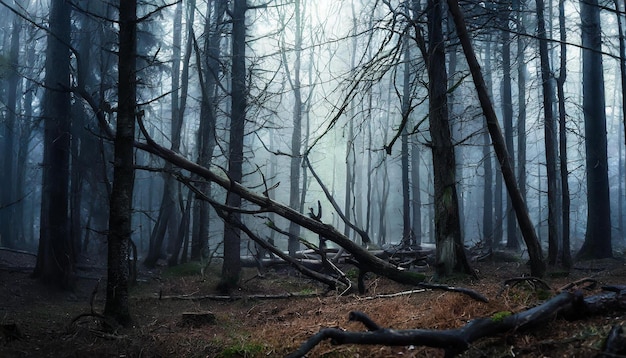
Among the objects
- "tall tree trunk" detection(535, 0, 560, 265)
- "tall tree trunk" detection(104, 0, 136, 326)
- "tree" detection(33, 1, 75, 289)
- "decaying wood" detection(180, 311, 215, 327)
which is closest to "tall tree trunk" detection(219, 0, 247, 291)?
"tree" detection(33, 1, 75, 289)

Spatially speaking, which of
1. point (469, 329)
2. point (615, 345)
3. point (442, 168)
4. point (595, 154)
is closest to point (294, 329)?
point (469, 329)

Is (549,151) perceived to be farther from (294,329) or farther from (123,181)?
(123,181)

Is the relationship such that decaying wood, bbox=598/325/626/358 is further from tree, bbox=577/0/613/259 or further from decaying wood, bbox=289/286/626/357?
tree, bbox=577/0/613/259

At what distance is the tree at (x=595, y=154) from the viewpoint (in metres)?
15.3

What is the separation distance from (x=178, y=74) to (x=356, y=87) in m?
20.6

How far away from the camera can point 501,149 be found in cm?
732

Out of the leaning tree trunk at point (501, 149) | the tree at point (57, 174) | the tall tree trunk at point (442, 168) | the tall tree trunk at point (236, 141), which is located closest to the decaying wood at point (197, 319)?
the tall tree trunk at point (442, 168)

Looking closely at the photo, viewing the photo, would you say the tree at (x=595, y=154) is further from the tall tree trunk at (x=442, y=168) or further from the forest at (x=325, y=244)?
the tall tree trunk at (x=442, y=168)

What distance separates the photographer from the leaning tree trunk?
6859 millimetres

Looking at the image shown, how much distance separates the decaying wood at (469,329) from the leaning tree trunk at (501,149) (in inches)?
139

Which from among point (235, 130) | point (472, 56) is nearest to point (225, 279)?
point (235, 130)

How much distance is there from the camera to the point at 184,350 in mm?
5367

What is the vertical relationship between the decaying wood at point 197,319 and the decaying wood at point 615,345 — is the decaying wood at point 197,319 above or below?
below

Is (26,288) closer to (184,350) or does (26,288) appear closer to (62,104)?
(62,104)
